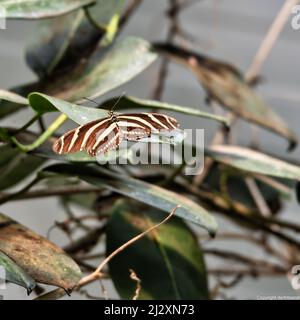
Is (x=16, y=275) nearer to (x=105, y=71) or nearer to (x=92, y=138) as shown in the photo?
(x=92, y=138)

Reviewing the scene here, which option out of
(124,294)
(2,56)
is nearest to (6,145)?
(124,294)

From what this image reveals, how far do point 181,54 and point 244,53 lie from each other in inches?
36.2

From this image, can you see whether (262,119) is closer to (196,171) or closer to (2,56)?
(196,171)

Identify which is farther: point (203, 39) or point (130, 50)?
point (203, 39)

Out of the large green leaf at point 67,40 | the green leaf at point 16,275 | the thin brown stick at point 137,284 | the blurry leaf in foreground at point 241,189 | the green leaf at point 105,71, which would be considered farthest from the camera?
the blurry leaf in foreground at point 241,189

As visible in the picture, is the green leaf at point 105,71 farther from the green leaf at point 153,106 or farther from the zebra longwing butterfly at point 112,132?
the zebra longwing butterfly at point 112,132

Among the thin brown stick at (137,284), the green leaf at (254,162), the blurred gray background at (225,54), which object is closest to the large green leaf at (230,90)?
the green leaf at (254,162)

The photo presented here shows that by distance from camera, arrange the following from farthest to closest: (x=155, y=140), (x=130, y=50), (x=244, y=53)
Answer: (x=244, y=53), (x=130, y=50), (x=155, y=140)

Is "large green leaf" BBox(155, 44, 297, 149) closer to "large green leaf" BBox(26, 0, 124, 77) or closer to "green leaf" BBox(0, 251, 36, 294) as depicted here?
"large green leaf" BBox(26, 0, 124, 77)

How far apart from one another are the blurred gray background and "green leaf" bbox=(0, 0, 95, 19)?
981mm

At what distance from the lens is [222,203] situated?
1.05m

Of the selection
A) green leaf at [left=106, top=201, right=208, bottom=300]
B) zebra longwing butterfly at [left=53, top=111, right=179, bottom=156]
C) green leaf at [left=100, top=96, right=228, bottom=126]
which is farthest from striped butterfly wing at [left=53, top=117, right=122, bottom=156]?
green leaf at [left=106, top=201, right=208, bottom=300]

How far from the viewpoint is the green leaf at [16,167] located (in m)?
0.78

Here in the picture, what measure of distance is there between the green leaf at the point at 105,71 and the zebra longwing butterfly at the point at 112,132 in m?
0.19
